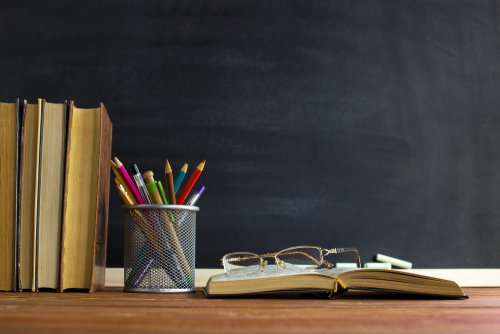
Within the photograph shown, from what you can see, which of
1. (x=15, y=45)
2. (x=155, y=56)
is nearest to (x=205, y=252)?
(x=155, y=56)

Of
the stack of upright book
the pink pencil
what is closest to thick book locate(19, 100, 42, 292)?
the stack of upright book

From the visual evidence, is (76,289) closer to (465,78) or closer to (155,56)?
(155,56)

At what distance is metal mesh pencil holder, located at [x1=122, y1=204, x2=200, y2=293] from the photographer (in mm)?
685

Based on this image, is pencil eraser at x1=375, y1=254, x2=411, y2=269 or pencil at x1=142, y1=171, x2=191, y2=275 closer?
pencil at x1=142, y1=171, x2=191, y2=275

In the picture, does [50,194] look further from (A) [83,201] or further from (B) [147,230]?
(B) [147,230]

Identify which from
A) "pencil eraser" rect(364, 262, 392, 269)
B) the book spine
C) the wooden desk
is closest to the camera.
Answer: the wooden desk

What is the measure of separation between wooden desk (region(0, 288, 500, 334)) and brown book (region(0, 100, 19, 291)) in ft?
0.55

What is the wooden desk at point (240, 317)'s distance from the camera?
340 mm

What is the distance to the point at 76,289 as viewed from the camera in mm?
677

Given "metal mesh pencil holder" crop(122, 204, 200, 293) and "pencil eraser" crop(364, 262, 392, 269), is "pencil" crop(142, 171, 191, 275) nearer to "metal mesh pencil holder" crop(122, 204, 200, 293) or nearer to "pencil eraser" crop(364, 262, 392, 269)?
"metal mesh pencil holder" crop(122, 204, 200, 293)

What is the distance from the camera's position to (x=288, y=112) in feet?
3.46

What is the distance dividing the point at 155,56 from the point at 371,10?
2.05 feet

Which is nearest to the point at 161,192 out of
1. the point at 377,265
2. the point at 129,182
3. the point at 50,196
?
the point at 129,182

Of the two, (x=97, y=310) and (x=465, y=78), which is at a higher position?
(x=465, y=78)
